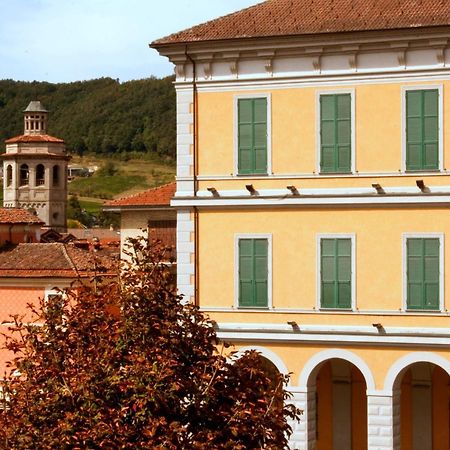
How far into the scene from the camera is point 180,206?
3312 cm

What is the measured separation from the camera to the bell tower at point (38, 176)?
157 metres

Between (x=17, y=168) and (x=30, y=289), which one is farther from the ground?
(x=17, y=168)

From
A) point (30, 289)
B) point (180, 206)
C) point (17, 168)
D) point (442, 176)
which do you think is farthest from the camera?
point (17, 168)

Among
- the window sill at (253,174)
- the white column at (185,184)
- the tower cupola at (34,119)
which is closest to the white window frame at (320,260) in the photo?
the window sill at (253,174)

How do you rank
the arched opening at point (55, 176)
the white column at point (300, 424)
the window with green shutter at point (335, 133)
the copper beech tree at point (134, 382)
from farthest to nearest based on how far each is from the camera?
1. the arched opening at point (55, 176)
2. the white column at point (300, 424)
3. the window with green shutter at point (335, 133)
4. the copper beech tree at point (134, 382)

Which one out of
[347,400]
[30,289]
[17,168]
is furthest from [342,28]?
[17,168]

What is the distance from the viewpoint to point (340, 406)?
111 ft

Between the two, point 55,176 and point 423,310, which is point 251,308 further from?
point 55,176

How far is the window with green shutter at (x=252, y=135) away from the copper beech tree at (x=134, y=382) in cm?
1129

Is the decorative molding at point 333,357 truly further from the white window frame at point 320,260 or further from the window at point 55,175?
the window at point 55,175

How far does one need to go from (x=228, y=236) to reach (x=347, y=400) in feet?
15.9

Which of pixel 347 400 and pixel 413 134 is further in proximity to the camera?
pixel 347 400

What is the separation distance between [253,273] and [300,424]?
11.6 feet

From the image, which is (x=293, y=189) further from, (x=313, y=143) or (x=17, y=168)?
(x=17, y=168)
